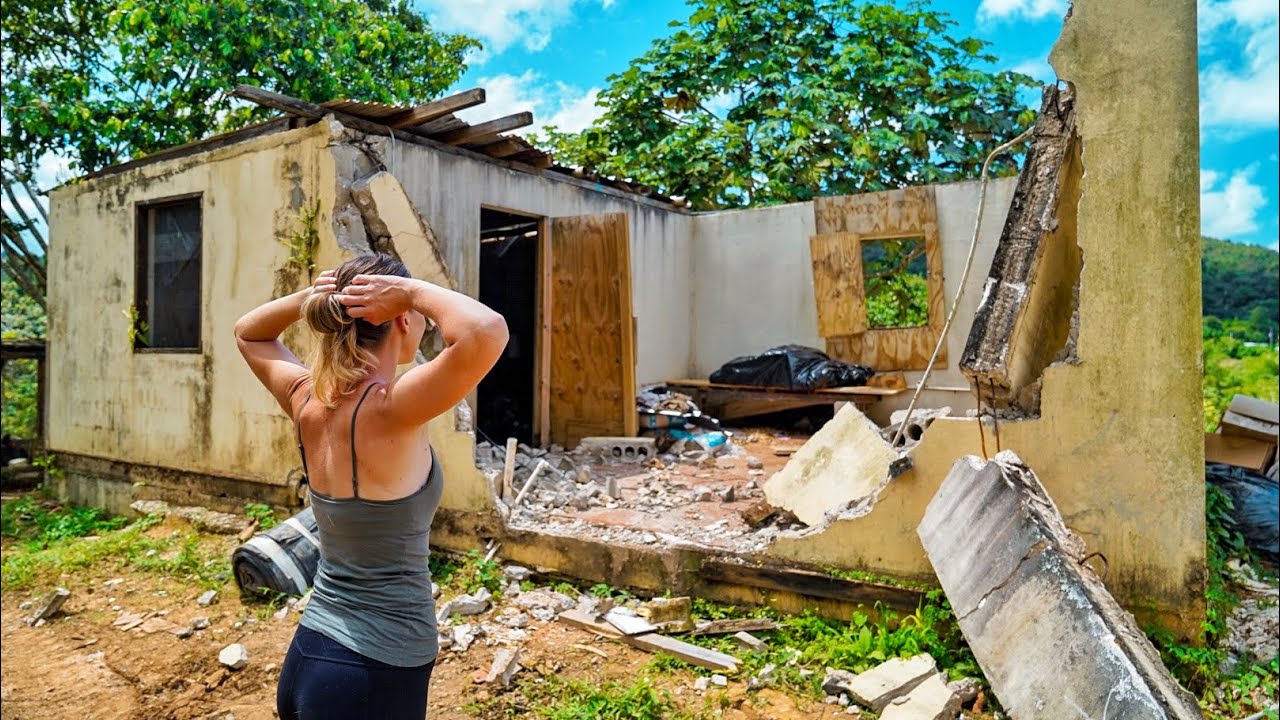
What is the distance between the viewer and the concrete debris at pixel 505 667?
398 cm

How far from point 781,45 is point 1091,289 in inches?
424

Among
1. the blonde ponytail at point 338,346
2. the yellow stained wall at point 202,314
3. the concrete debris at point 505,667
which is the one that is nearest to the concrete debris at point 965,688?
the concrete debris at point 505,667

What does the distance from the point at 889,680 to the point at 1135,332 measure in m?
2.05

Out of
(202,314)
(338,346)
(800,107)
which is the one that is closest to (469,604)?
(338,346)

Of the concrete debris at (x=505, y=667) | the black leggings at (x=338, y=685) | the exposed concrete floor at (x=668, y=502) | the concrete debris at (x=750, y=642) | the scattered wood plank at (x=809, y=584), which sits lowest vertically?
the concrete debris at (x=505, y=667)

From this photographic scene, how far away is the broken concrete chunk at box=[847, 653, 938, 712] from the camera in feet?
11.8

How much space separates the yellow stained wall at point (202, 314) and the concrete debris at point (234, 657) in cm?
224

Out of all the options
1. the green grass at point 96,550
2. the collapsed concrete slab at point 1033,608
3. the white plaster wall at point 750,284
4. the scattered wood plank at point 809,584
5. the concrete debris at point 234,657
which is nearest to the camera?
the collapsed concrete slab at point 1033,608

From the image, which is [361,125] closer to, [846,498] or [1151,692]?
[846,498]

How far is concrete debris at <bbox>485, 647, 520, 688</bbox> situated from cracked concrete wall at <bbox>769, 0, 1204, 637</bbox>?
2.72 m

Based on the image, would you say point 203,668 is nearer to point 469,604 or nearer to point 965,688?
point 469,604

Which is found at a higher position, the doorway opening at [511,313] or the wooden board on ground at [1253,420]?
the doorway opening at [511,313]

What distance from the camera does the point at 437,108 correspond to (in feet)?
19.7

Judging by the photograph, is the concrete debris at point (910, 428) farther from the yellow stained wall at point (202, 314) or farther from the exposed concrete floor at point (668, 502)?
the yellow stained wall at point (202, 314)
